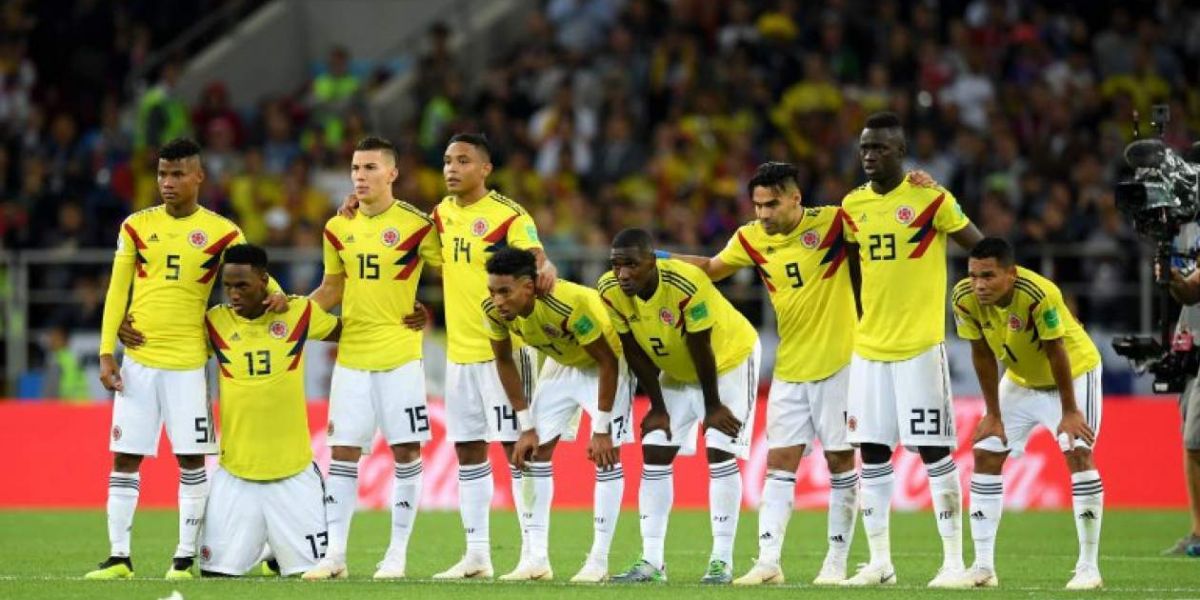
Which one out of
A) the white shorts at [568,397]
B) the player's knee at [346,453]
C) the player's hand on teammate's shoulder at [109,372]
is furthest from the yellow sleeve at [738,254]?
the player's hand on teammate's shoulder at [109,372]

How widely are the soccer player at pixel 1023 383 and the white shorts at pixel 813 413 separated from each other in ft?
2.78

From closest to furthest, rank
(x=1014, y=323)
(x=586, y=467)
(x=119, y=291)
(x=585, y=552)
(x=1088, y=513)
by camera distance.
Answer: (x=1088, y=513) < (x=1014, y=323) < (x=119, y=291) < (x=585, y=552) < (x=586, y=467)

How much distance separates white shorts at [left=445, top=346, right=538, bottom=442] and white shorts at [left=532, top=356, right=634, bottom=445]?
146 mm

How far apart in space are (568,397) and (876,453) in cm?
201

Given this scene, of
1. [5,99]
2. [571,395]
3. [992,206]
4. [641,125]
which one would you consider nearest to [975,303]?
[571,395]

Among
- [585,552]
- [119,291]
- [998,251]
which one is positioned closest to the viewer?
[998,251]

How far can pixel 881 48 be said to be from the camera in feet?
87.4

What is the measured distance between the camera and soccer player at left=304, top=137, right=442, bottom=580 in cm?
1346

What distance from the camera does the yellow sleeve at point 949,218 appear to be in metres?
13.0

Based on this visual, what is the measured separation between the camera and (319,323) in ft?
44.6

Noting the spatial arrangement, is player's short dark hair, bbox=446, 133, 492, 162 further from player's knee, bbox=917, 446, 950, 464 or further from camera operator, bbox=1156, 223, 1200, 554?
camera operator, bbox=1156, 223, 1200, 554

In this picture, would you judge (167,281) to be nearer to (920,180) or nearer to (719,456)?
(719,456)

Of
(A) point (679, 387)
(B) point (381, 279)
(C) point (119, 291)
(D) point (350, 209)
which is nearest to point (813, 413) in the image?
(A) point (679, 387)

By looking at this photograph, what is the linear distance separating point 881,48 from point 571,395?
1417cm
